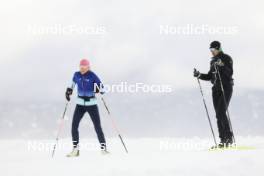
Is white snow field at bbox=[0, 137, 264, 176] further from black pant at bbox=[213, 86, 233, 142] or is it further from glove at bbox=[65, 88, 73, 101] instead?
glove at bbox=[65, 88, 73, 101]

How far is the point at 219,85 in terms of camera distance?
48.8 ft

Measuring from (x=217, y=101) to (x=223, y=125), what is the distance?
0.63 metres

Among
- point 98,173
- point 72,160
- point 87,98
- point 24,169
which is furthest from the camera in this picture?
point 87,98

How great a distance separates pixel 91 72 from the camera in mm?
14414

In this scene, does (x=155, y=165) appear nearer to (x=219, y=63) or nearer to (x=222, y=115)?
(x=222, y=115)

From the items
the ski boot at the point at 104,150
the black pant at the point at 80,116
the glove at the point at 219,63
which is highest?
the glove at the point at 219,63

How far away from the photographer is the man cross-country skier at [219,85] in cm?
1472

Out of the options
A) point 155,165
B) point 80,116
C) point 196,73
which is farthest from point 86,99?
point 155,165

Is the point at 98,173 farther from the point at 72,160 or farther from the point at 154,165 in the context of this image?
the point at 72,160

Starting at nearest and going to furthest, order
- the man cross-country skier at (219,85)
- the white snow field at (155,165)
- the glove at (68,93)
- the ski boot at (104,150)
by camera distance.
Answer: the white snow field at (155,165)
the ski boot at (104,150)
the glove at (68,93)
the man cross-country skier at (219,85)

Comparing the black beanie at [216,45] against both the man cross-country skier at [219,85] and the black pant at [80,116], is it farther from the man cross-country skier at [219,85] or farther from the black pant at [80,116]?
the black pant at [80,116]

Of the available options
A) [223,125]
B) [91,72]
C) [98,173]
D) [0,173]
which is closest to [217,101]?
[223,125]

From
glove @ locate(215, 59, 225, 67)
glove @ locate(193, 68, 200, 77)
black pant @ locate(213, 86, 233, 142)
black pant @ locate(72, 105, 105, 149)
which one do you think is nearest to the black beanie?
glove @ locate(215, 59, 225, 67)

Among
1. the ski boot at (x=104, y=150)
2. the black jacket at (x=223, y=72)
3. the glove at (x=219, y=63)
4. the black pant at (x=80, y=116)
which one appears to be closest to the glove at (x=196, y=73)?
the black jacket at (x=223, y=72)
